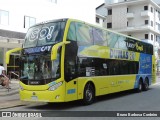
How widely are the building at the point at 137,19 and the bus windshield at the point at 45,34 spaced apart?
52.5 m

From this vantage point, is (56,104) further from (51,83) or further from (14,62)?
(14,62)

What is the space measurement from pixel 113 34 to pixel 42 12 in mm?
16619

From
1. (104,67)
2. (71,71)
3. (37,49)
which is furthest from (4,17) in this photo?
(71,71)

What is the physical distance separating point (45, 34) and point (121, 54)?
20.7 feet

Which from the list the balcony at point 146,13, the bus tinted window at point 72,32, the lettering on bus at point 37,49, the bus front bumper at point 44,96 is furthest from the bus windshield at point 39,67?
the balcony at point 146,13

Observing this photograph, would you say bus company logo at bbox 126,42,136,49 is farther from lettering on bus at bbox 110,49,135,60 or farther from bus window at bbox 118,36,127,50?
bus window at bbox 118,36,127,50

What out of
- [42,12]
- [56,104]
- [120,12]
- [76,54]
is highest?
[120,12]

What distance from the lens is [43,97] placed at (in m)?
12.5

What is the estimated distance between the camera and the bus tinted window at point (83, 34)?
1374 cm

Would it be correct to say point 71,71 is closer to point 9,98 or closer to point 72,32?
point 72,32

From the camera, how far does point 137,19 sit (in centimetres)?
6706

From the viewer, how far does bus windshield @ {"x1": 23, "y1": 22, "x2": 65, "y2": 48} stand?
1293 cm

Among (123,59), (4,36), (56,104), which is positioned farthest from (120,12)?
(56,104)

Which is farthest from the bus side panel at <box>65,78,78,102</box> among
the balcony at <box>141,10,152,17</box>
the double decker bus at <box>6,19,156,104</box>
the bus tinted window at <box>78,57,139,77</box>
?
the balcony at <box>141,10,152,17</box>
